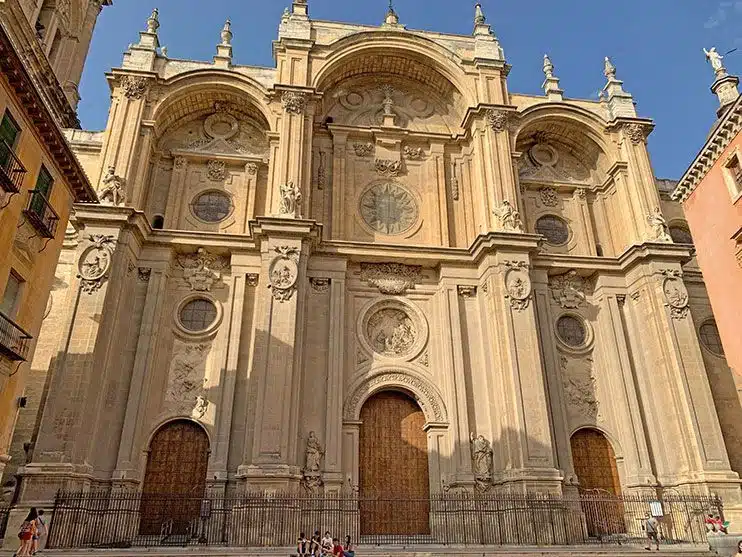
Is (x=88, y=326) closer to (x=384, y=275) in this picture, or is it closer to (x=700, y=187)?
(x=384, y=275)

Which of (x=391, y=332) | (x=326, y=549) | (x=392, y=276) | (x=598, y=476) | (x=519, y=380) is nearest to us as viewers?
(x=326, y=549)

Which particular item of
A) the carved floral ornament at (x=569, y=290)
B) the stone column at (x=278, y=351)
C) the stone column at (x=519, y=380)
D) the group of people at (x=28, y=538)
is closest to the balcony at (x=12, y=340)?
the group of people at (x=28, y=538)

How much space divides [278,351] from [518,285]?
828cm

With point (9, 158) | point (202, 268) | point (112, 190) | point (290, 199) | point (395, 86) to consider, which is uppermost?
point (395, 86)

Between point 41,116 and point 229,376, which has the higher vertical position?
point 41,116

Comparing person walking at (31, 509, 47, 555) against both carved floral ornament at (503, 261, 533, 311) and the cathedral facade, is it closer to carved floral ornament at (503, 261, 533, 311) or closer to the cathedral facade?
the cathedral facade

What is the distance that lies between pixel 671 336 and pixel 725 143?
6.89 meters

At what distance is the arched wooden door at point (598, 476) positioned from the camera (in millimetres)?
17297

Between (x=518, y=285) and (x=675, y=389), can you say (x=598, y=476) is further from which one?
(x=518, y=285)

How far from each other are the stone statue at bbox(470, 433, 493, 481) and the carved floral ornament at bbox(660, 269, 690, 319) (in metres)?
8.18

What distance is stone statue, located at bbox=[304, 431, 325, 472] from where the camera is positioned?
1669 centimetres

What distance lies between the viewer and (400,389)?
61.8 feet

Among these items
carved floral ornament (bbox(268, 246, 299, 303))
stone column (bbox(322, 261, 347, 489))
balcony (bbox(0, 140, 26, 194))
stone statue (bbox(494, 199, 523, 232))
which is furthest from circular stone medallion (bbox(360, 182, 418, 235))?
balcony (bbox(0, 140, 26, 194))

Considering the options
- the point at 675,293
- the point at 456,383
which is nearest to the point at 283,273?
the point at 456,383
